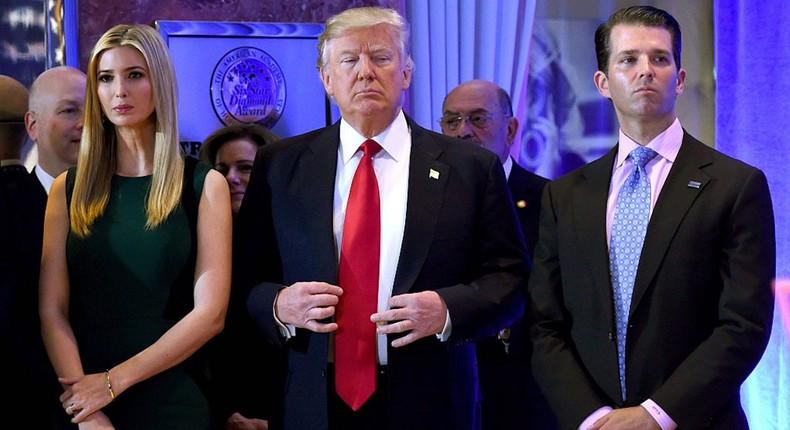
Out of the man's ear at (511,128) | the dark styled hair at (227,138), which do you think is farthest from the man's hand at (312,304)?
the man's ear at (511,128)

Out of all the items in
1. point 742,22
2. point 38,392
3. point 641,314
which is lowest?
point 38,392

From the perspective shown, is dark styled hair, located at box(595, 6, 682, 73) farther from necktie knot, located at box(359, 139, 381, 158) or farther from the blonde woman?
the blonde woman

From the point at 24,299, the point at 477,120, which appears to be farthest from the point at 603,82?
the point at 24,299

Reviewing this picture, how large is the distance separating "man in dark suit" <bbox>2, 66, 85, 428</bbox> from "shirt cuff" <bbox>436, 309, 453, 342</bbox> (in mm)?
1092

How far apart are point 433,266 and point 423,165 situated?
0.29 meters

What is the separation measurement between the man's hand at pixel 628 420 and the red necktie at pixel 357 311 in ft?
1.97

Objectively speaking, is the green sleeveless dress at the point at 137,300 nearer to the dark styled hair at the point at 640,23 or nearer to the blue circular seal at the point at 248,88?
the dark styled hair at the point at 640,23

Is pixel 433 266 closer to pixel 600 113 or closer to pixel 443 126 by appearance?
pixel 443 126

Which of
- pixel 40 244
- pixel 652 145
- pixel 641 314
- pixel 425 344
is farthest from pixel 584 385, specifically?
pixel 40 244

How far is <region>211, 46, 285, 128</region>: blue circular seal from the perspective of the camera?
436 cm

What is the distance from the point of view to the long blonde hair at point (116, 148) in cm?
285

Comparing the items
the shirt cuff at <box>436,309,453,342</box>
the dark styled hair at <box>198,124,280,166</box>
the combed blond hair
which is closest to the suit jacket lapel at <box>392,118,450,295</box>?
the shirt cuff at <box>436,309,453,342</box>

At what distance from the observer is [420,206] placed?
109 inches

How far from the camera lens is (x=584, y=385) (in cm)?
264
